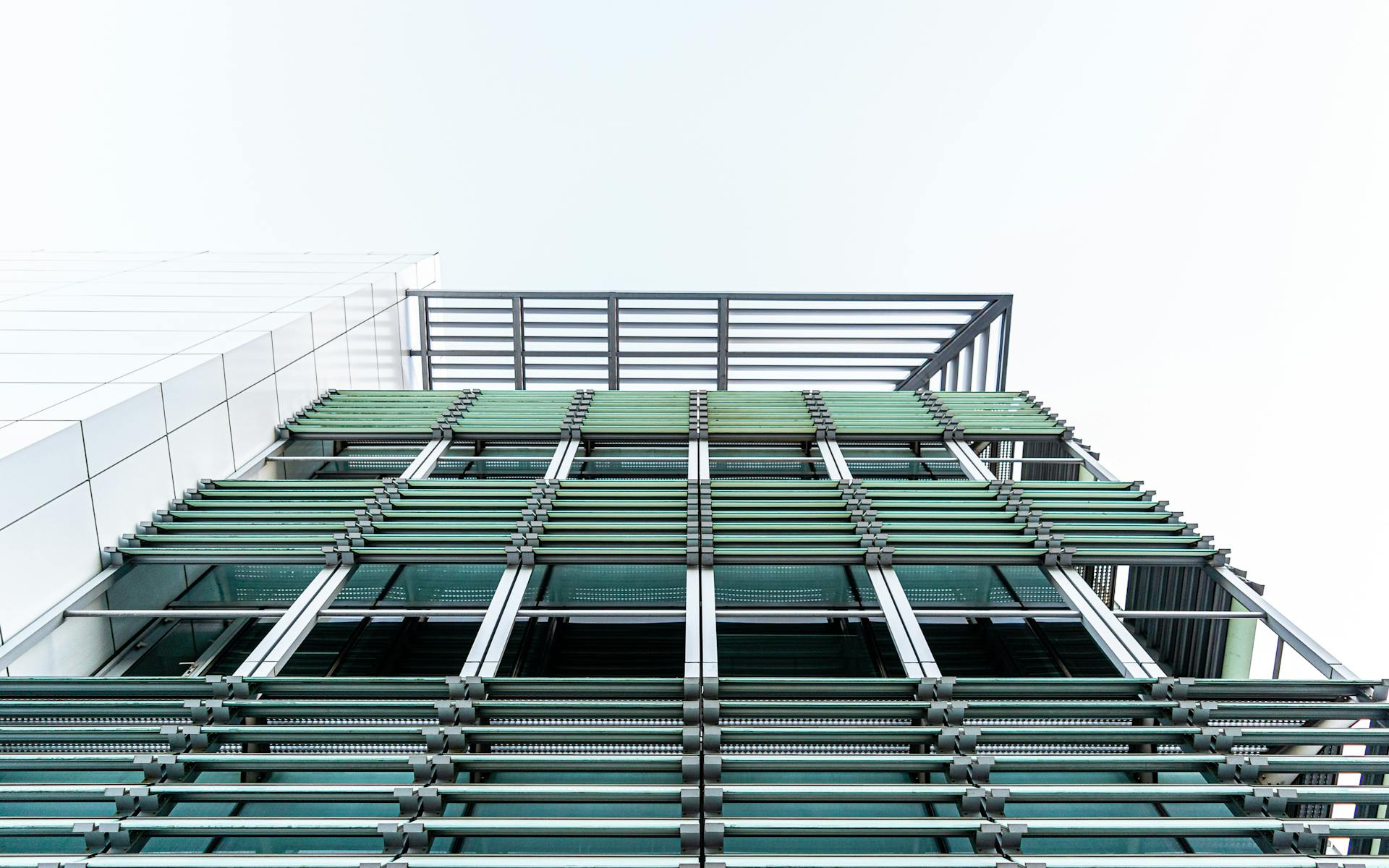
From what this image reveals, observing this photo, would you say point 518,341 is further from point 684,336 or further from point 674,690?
point 674,690

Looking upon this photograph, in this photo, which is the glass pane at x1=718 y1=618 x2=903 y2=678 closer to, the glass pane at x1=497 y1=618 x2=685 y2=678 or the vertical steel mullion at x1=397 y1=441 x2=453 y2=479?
the glass pane at x1=497 y1=618 x2=685 y2=678

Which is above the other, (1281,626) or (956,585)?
(1281,626)

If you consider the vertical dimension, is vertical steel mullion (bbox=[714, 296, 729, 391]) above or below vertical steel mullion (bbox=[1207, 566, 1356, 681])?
above

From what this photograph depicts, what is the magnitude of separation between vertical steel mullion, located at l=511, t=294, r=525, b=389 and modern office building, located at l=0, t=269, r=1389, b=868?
13.3 feet

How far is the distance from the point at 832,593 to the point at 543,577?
2475mm

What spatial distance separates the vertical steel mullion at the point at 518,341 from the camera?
53.3 ft

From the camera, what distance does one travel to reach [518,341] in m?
16.4

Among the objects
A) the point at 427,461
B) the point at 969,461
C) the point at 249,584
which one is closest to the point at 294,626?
the point at 249,584

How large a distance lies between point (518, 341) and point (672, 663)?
10304mm

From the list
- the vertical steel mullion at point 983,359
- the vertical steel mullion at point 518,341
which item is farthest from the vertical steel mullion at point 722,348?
the vertical steel mullion at point 983,359

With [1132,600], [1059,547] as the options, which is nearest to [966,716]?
[1059,547]

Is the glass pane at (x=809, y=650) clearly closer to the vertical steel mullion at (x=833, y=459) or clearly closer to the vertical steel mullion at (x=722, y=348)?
the vertical steel mullion at (x=833, y=459)

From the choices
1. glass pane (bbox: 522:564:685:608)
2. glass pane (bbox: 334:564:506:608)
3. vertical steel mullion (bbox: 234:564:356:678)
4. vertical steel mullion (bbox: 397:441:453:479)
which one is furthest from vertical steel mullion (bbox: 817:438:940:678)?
vertical steel mullion (bbox: 397:441:453:479)

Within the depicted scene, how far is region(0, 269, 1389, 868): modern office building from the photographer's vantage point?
15.2 feet
